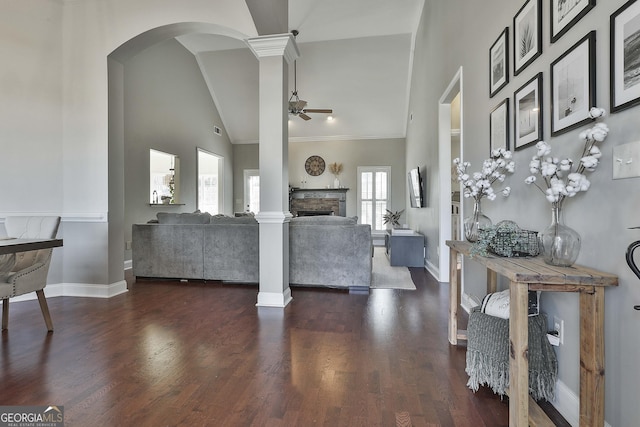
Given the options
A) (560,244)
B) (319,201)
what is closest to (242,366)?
(560,244)

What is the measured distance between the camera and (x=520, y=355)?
1.25 m

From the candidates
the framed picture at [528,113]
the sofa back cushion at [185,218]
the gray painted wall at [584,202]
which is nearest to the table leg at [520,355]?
the gray painted wall at [584,202]

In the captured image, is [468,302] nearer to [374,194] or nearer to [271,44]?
[271,44]

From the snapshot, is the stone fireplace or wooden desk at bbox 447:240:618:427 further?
the stone fireplace

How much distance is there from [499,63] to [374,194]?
21.7ft

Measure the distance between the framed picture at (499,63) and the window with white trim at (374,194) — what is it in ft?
21.0

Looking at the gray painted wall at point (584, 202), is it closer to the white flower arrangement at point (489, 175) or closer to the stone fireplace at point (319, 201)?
the white flower arrangement at point (489, 175)

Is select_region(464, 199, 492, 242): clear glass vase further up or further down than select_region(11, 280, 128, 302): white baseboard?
further up

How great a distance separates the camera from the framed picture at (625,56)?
108cm

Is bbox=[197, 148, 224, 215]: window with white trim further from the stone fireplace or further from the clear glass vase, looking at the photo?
the clear glass vase

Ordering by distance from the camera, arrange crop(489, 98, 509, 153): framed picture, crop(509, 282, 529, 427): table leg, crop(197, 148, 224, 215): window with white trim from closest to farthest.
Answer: crop(509, 282, 529, 427): table leg, crop(489, 98, 509, 153): framed picture, crop(197, 148, 224, 215): window with white trim

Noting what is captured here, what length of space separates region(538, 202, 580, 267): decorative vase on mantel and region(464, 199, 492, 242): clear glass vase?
0.57 metres

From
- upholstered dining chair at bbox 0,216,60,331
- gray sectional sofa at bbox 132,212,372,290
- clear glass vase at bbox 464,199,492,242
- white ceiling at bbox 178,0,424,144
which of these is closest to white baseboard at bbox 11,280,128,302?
gray sectional sofa at bbox 132,212,372,290

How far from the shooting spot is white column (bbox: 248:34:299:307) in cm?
319
